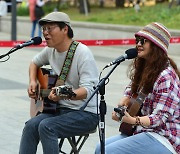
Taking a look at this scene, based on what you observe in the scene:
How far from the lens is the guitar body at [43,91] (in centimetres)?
509

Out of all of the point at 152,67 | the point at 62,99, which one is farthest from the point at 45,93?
the point at 152,67

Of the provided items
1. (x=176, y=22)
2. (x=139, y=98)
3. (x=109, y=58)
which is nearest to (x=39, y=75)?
(x=139, y=98)

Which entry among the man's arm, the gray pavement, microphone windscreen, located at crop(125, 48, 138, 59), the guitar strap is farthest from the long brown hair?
the gray pavement

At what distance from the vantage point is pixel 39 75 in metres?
5.36

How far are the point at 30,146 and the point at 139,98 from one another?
1.07m

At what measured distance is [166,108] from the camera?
4293 millimetres

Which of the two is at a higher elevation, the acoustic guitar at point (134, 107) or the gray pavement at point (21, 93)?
the acoustic guitar at point (134, 107)

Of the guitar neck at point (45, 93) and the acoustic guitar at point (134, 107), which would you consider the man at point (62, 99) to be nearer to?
the guitar neck at point (45, 93)

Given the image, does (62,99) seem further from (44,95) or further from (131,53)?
(131,53)

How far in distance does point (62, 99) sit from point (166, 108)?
3.25 feet

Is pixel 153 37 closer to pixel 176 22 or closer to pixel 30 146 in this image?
pixel 30 146

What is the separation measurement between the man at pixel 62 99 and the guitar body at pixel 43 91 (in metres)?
0.05

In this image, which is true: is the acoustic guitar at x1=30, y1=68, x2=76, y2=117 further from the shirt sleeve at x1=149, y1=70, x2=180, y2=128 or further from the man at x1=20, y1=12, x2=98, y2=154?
the shirt sleeve at x1=149, y1=70, x2=180, y2=128

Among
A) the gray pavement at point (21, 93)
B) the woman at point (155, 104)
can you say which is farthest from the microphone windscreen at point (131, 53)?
the gray pavement at point (21, 93)
